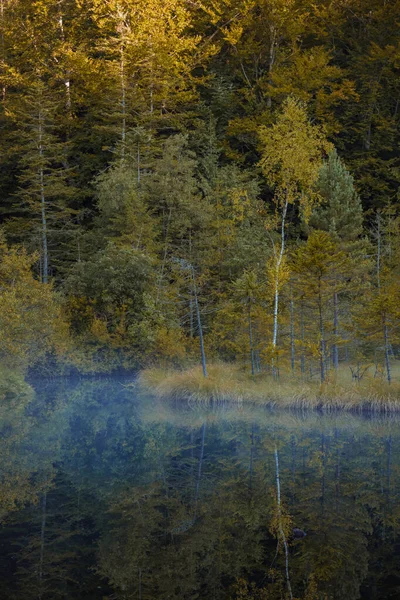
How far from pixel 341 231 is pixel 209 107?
14014mm

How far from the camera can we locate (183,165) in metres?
37.4

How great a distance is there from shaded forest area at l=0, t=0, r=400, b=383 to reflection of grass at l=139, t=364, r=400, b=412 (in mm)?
1413

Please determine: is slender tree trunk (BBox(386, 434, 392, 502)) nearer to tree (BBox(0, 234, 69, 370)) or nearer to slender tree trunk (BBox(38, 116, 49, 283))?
tree (BBox(0, 234, 69, 370))

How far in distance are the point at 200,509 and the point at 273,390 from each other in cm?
1219

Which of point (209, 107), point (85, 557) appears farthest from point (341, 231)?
point (85, 557)

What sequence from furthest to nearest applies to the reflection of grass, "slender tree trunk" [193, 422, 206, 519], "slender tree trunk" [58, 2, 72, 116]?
"slender tree trunk" [58, 2, 72, 116], the reflection of grass, "slender tree trunk" [193, 422, 206, 519]

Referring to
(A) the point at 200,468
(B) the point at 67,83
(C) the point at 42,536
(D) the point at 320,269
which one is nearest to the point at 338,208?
(D) the point at 320,269

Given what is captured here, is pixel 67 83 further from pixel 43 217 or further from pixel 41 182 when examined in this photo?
pixel 43 217

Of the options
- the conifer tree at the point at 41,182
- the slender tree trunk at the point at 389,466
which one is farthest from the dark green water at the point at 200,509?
the conifer tree at the point at 41,182

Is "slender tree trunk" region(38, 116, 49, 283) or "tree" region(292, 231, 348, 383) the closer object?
"tree" region(292, 231, 348, 383)

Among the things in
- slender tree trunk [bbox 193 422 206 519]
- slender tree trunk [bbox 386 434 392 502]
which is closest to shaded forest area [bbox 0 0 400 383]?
slender tree trunk [bbox 193 422 206 519]

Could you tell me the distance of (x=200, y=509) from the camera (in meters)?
12.2

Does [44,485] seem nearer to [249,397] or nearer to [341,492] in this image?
[341,492]

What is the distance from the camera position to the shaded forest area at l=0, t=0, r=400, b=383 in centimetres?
2903
